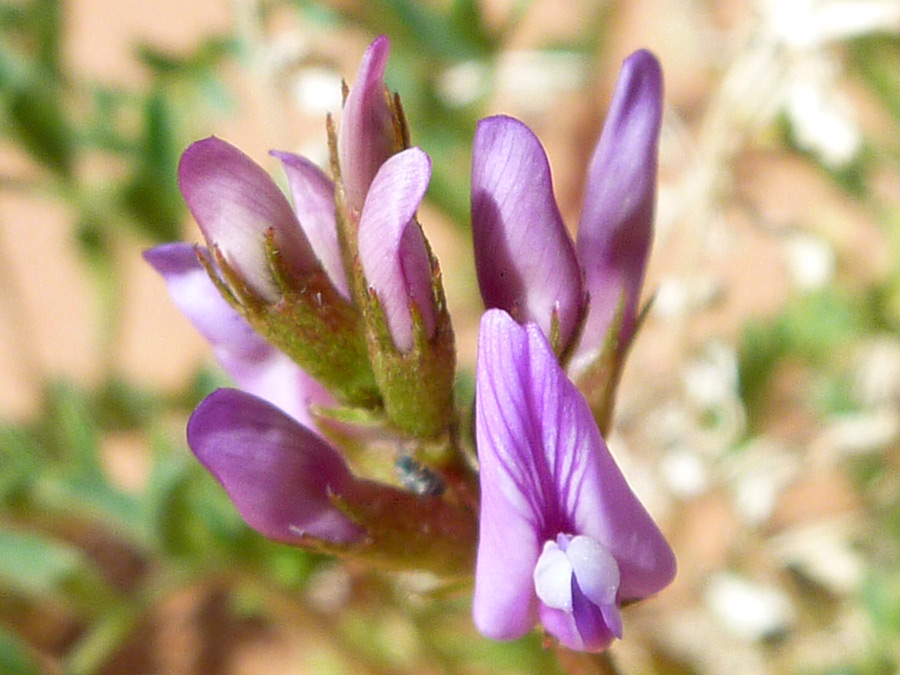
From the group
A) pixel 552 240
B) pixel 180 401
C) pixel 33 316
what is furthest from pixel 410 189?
pixel 33 316

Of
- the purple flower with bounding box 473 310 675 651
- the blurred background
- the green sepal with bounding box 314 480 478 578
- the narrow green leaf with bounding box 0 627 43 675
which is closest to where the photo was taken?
the purple flower with bounding box 473 310 675 651

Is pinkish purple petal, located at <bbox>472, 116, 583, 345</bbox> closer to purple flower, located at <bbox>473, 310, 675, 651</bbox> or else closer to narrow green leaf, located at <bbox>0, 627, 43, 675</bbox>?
purple flower, located at <bbox>473, 310, 675, 651</bbox>

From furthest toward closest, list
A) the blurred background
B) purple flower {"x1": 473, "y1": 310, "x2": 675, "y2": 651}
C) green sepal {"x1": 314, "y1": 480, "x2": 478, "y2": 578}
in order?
the blurred background → green sepal {"x1": 314, "y1": 480, "x2": 478, "y2": 578} → purple flower {"x1": 473, "y1": 310, "x2": 675, "y2": 651}

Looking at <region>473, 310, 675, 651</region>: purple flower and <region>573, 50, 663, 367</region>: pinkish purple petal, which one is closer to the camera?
<region>473, 310, 675, 651</region>: purple flower

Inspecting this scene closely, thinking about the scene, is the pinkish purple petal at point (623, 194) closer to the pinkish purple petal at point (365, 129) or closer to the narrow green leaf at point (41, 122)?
the pinkish purple petal at point (365, 129)

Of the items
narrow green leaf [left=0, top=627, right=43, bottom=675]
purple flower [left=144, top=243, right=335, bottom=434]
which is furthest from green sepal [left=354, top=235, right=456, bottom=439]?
narrow green leaf [left=0, top=627, right=43, bottom=675]

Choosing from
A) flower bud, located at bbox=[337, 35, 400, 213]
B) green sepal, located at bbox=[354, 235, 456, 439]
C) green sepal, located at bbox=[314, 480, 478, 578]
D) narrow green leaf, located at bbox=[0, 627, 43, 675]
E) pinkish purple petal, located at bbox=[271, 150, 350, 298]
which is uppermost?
flower bud, located at bbox=[337, 35, 400, 213]

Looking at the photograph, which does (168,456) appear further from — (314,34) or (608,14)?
(608,14)
